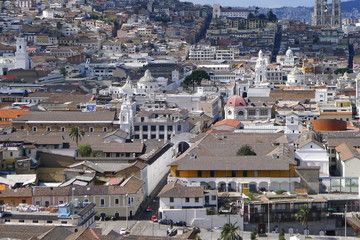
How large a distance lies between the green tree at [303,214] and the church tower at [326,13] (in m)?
143

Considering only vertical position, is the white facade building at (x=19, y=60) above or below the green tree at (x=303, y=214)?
above

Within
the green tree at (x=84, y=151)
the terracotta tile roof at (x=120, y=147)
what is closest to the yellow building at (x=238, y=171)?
the terracotta tile roof at (x=120, y=147)

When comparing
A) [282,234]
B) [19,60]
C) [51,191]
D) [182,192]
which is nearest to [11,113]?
[51,191]

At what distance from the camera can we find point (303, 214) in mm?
39031

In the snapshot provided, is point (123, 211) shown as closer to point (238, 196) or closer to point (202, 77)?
point (238, 196)

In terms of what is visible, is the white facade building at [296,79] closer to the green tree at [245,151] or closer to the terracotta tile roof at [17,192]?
the green tree at [245,151]

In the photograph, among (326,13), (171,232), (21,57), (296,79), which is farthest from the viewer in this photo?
(326,13)

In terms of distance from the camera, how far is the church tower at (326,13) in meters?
179

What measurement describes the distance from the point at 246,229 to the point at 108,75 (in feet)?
190

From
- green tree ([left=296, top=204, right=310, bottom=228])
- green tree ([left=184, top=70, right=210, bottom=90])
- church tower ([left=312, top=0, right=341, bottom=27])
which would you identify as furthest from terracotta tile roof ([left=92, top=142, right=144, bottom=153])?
church tower ([left=312, top=0, right=341, bottom=27])

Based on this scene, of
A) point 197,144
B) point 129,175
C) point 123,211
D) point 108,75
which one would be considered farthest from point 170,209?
point 108,75

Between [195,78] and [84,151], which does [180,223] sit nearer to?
[84,151]

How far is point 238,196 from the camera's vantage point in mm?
41438

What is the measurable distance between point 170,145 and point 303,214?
53.8ft
